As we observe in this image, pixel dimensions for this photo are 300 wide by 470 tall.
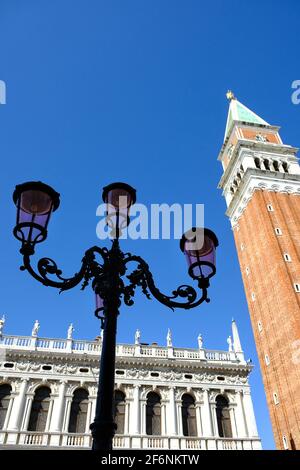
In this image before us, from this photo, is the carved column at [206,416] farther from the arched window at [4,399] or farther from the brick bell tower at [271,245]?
the arched window at [4,399]

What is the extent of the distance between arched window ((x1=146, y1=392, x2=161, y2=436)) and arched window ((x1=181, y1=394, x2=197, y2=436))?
1398 millimetres

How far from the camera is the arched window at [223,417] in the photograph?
68.3ft

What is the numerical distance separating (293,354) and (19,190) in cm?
2488

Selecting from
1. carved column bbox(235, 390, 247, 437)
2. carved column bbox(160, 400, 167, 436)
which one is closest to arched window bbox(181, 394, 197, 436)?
carved column bbox(160, 400, 167, 436)

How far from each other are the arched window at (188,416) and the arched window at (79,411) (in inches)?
218

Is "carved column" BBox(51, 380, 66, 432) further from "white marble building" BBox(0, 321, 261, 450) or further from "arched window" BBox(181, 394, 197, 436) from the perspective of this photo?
"arched window" BBox(181, 394, 197, 436)

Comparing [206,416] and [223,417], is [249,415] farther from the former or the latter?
[206,416]

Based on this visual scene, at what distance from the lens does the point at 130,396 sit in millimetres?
21094

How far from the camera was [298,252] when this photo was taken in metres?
31.1

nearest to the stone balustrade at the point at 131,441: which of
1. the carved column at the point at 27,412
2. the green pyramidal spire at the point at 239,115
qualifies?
the carved column at the point at 27,412

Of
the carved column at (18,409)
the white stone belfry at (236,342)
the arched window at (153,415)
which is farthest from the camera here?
the white stone belfry at (236,342)

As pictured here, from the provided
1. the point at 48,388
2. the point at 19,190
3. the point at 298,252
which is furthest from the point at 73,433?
the point at 298,252

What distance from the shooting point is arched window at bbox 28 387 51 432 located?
19453mm

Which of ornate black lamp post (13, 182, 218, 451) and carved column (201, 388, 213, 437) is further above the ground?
carved column (201, 388, 213, 437)
